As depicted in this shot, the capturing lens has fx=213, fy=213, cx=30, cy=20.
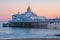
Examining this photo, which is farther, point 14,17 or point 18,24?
point 14,17

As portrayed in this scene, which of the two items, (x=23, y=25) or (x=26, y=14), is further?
(x=26, y=14)

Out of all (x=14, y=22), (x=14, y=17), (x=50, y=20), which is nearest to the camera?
(x=50, y=20)

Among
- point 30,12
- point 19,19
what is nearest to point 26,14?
point 30,12

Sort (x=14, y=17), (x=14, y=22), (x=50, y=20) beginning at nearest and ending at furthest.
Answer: (x=50, y=20) < (x=14, y=22) < (x=14, y=17)

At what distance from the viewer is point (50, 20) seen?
80.2 metres

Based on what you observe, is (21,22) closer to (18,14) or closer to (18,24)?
(18,24)

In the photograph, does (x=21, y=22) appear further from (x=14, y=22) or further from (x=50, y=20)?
(x=50, y=20)

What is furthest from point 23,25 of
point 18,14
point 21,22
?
point 18,14

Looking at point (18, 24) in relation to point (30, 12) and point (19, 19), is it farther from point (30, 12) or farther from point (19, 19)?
point (30, 12)

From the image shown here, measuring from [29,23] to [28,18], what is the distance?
238 inches

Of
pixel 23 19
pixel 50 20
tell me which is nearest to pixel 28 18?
pixel 23 19

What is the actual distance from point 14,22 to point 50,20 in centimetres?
1495

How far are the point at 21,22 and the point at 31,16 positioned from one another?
37.2ft

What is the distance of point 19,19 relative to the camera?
290ft
